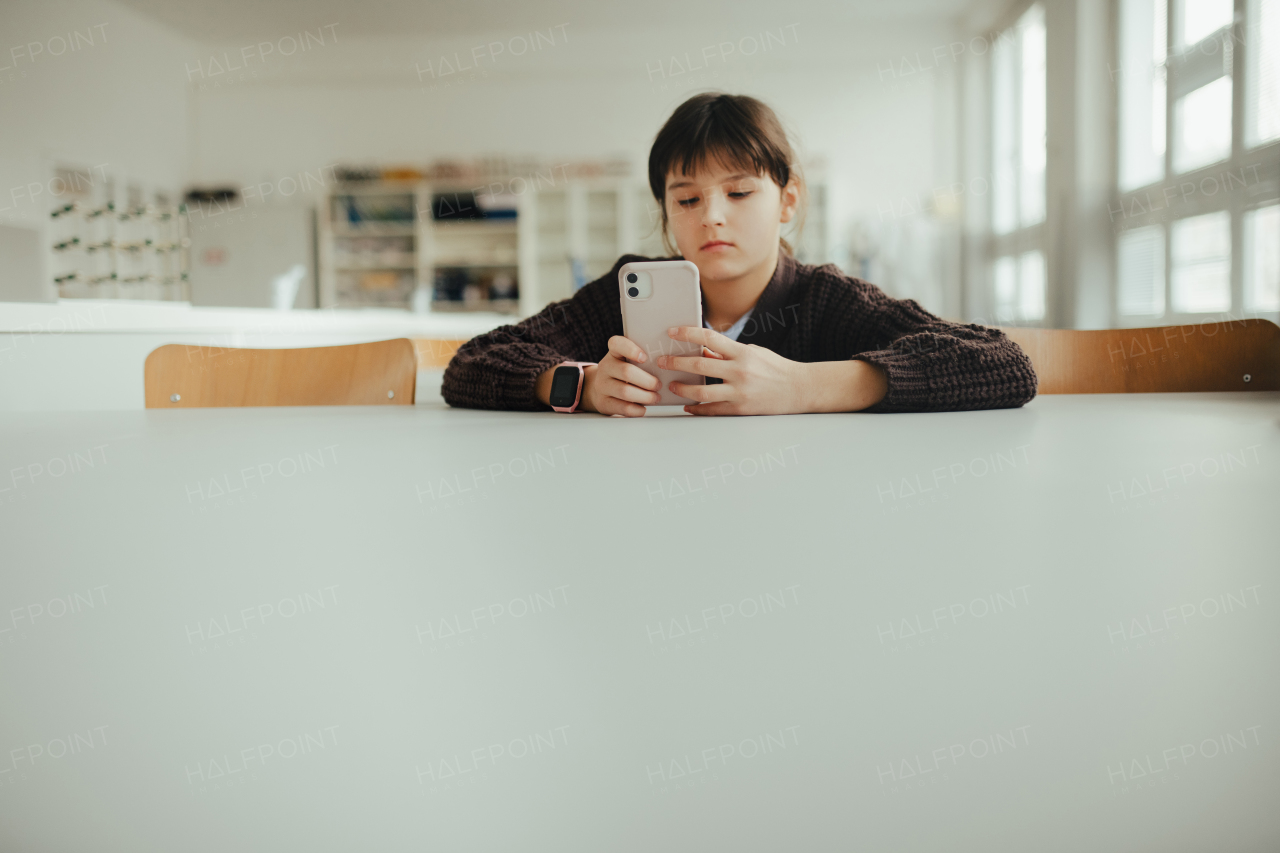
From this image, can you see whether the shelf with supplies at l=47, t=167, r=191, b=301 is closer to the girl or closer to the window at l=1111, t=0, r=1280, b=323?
the girl

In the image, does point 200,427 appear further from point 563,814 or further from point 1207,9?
point 1207,9

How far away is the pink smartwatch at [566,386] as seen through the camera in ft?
2.60

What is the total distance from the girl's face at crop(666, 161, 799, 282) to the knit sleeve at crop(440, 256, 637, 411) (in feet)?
0.34

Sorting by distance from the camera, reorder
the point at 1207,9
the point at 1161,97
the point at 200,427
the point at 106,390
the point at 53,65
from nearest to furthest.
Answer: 1. the point at 200,427
2. the point at 106,390
3. the point at 1207,9
4. the point at 1161,97
5. the point at 53,65

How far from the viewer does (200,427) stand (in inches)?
25.7

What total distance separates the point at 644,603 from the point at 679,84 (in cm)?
616

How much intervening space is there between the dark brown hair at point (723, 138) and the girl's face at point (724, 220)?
13mm

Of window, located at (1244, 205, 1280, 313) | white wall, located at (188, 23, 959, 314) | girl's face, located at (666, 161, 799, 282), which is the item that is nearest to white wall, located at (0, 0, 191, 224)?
white wall, located at (188, 23, 959, 314)

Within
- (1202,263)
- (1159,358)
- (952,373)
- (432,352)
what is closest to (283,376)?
(432,352)

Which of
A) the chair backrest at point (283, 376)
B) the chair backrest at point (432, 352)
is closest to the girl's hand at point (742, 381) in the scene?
the chair backrest at point (283, 376)

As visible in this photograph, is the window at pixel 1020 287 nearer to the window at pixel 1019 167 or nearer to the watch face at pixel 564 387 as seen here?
the window at pixel 1019 167

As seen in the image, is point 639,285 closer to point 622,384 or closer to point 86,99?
point 622,384

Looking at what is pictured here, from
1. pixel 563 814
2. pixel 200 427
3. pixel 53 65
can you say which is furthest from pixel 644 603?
pixel 53 65

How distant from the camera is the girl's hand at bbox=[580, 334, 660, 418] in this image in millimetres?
717
